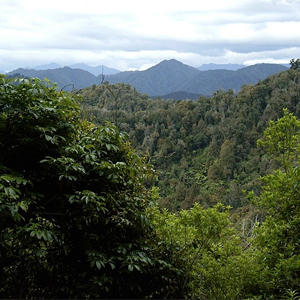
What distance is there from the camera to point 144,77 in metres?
185

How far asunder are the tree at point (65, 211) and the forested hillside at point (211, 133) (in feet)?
123

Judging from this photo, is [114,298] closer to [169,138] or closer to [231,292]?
[231,292]

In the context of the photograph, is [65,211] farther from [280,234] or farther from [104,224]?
[280,234]

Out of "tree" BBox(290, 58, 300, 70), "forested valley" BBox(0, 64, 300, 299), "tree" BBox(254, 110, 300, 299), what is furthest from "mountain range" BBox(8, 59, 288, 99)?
"forested valley" BBox(0, 64, 300, 299)

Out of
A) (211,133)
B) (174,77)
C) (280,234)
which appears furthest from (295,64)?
(174,77)

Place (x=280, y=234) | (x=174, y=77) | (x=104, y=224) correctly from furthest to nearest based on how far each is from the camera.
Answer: (x=174, y=77), (x=280, y=234), (x=104, y=224)

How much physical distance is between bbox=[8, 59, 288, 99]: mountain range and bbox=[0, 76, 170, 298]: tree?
13693cm

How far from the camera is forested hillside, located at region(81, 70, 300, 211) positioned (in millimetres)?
44188

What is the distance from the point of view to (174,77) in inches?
7584

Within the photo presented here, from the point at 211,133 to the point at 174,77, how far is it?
145m

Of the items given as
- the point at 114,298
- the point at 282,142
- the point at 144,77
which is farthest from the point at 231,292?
the point at 144,77

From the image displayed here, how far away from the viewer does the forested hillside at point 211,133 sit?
44188mm

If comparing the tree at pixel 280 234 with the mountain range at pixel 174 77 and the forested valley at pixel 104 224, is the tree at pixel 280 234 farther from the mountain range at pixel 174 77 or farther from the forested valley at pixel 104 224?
the mountain range at pixel 174 77

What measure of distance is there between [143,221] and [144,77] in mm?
186162
